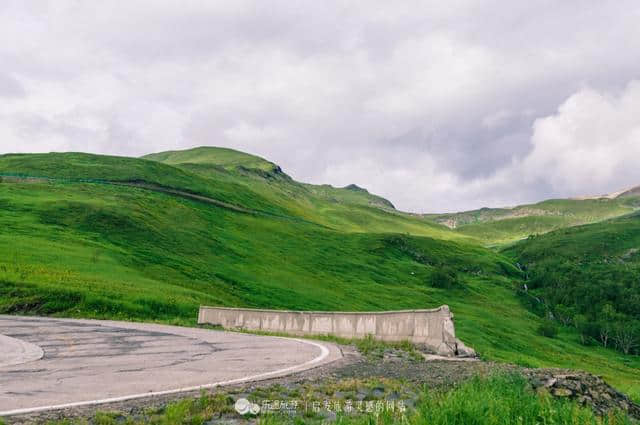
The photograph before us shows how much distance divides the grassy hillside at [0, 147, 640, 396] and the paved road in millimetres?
12246

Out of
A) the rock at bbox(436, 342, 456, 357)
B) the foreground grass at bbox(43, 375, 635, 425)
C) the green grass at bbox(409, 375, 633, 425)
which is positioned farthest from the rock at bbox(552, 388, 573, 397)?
the rock at bbox(436, 342, 456, 357)

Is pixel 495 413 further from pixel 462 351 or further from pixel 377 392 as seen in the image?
pixel 462 351

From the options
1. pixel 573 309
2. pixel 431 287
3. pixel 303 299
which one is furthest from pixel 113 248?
pixel 573 309

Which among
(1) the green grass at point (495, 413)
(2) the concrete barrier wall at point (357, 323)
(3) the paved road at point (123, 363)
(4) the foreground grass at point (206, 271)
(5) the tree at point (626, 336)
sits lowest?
(5) the tree at point (626, 336)

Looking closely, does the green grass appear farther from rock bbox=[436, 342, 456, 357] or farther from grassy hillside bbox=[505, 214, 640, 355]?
grassy hillside bbox=[505, 214, 640, 355]

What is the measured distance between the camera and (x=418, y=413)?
6785mm

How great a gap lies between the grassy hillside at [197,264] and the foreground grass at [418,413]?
1444 cm

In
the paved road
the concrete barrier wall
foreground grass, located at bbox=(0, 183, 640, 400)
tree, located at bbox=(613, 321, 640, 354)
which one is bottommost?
tree, located at bbox=(613, 321, 640, 354)

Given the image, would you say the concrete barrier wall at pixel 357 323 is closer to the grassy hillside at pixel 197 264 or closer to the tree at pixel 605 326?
the grassy hillside at pixel 197 264

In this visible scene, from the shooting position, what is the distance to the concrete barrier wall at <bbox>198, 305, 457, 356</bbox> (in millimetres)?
18875

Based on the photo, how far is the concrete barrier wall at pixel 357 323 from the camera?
18875 millimetres

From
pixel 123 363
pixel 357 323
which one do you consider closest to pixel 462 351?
pixel 357 323

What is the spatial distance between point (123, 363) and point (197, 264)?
52469 mm

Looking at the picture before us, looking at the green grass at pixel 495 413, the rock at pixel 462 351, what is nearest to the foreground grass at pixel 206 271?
the rock at pixel 462 351
